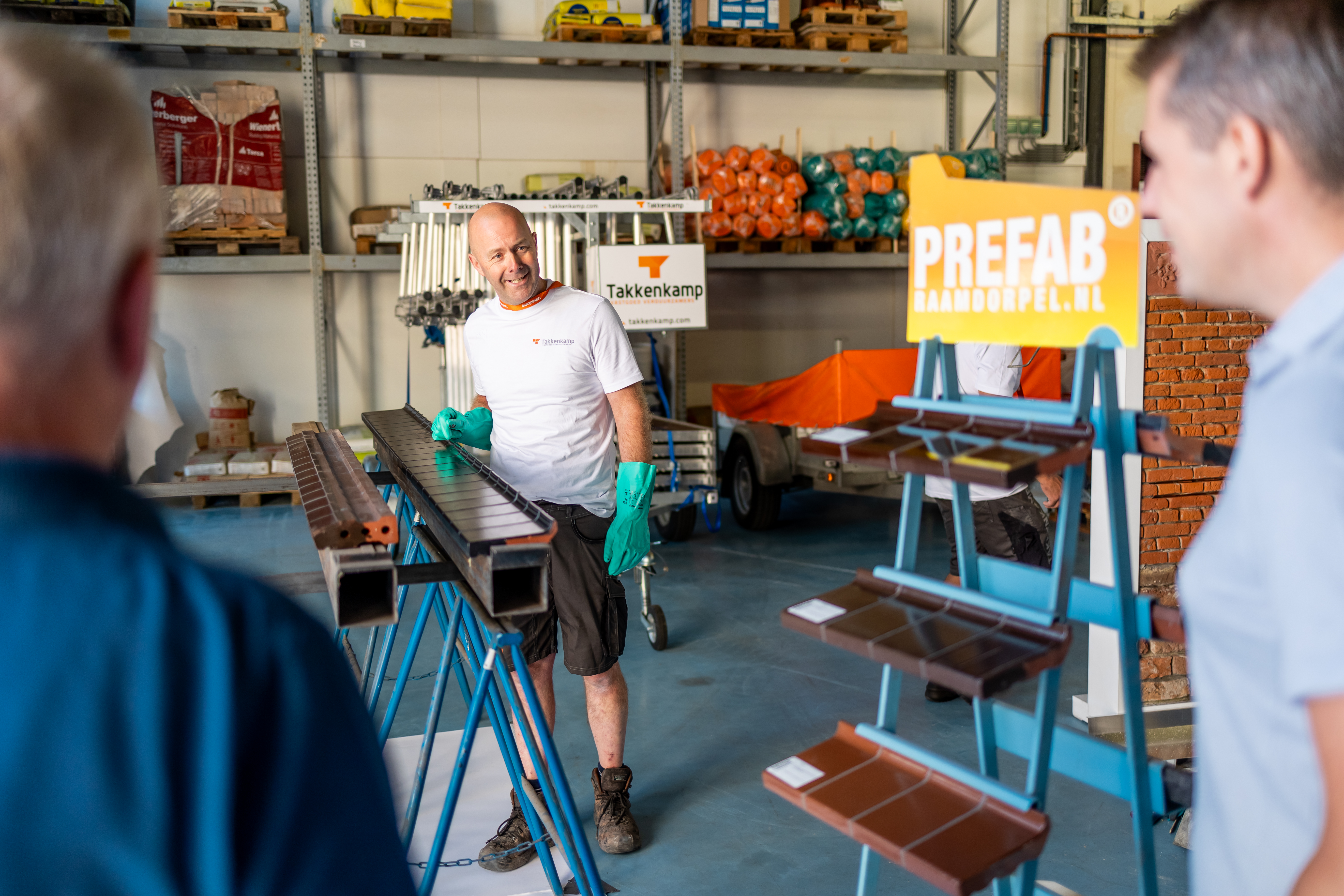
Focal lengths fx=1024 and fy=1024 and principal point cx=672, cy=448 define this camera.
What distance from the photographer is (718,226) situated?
9.08 m

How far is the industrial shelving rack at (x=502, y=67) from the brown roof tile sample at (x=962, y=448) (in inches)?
271

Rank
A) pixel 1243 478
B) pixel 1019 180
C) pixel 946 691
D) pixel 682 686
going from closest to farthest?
1. pixel 1243 478
2. pixel 946 691
3. pixel 682 686
4. pixel 1019 180

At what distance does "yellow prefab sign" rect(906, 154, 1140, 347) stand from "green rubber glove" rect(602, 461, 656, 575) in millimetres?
1396

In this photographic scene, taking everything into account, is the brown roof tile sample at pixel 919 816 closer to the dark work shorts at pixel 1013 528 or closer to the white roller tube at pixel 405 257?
the dark work shorts at pixel 1013 528

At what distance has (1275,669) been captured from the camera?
105 centimetres

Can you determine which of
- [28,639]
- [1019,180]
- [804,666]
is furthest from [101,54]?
[1019,180]

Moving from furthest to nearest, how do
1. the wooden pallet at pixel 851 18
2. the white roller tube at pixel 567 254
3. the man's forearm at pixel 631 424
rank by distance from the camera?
the wooden pallet at pixel 851 18 → the white roller tube at pixel 567 254 → the man's forearm at pixel 631 424

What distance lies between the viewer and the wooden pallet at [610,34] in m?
8.95

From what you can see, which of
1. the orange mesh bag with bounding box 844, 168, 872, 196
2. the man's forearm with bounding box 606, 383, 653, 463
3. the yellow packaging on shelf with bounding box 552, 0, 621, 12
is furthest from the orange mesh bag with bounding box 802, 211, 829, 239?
the man's forearm with bounding box 606, 383, 653, 463

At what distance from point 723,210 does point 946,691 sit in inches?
223

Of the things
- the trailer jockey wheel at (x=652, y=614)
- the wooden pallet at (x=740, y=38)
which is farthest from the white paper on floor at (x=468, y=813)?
the wooden pallet at (x=740, y=38)

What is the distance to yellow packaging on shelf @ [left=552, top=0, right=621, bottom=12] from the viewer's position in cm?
898

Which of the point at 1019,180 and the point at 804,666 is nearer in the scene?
the point at 804,666

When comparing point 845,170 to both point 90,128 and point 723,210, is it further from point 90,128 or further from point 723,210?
point 90,128
